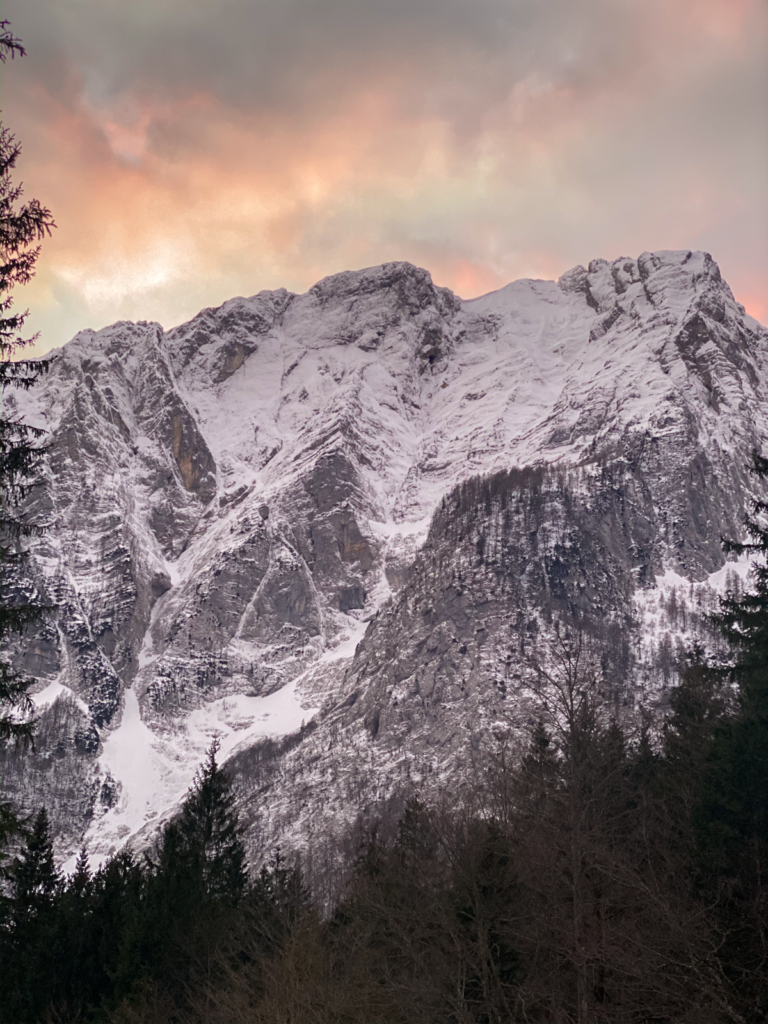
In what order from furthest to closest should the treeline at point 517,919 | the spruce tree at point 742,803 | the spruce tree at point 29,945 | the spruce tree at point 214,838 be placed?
the spruce tree at point 214,838 < the spruce tree at point 29,945 < the spruce tree at point 742,803 < the treeline at point 517,919

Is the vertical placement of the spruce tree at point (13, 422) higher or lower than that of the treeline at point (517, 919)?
higher

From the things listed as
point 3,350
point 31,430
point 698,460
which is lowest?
point 31,430

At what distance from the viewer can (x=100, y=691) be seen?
18975cm

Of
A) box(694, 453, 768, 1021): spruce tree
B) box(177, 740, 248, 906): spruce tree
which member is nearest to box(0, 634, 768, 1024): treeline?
box(694, 453, 768, 1021): spruce tree

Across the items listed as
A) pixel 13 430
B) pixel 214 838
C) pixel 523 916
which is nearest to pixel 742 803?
pixel 523 916

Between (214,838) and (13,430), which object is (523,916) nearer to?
(13,430)

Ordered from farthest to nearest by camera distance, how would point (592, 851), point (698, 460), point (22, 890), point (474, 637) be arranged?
point (698, 460), point (474, 637), point (22, 890), point (592, 851)

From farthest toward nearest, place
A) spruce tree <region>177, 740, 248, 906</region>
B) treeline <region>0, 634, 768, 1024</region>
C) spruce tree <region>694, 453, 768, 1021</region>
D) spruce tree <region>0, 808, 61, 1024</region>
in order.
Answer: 1. spruce tree <region>177, 740, 248, 906</region>
2. spruce tree <region>0, 808, 61, 1024</region>
3. spruce tree <region>694, 453, 768, 1021</region>
4. treeline <region>0, 634, 768, 1024</region>

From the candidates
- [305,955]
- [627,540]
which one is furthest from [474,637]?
[305,955]

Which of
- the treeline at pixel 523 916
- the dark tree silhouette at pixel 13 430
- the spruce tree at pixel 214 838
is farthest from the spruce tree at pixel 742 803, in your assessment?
the spruce tree at pixel 214 838

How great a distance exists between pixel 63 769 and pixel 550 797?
16731cm

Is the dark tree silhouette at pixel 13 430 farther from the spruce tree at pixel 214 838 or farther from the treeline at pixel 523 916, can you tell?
the spruce tree at pixel 214 838

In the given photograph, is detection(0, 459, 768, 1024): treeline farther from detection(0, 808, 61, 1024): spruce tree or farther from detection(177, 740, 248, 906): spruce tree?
detection(177, 740, 248, 906): spruce tree

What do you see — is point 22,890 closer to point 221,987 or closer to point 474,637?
point 221,987
